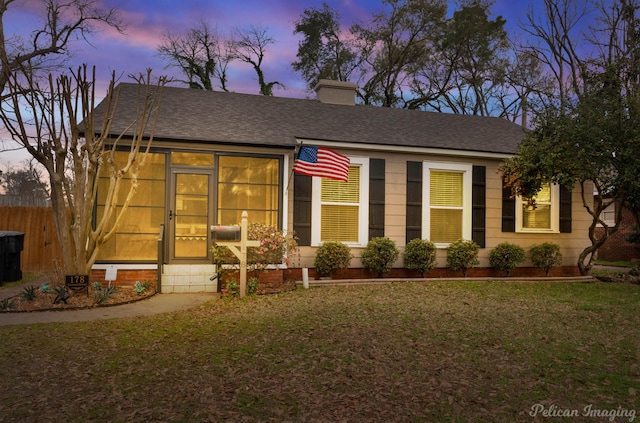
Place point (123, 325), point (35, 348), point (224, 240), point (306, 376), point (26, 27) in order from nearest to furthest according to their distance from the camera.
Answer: point (306, 376) → point (35, 348) → point (123, 325) → point (224, 240) → point (26, 27)

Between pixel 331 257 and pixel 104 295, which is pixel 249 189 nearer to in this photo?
pixel 331 257

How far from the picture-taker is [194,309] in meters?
7.56

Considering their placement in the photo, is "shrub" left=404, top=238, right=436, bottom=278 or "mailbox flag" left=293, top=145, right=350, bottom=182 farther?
"shrub" left=404, top=238, right=436, bottom=278

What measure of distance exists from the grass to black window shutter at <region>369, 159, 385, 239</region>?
127 inches

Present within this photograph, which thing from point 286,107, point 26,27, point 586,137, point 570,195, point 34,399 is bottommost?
point 34,399

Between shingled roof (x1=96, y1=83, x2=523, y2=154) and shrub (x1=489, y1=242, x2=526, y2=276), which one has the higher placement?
shingled roof (x1=96, y1=83, x2=523, y2=154)

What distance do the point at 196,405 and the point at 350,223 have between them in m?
7.27

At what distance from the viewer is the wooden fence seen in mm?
12812

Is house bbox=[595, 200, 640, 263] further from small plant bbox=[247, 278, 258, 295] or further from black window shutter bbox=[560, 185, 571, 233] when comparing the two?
small plant bbox=[247, 278, 258, 295]

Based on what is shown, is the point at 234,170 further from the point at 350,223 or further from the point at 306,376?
the point at 306,376

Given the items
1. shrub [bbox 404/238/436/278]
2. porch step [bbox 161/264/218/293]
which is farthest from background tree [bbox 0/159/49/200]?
shrub [bbox 404/238/436/278]

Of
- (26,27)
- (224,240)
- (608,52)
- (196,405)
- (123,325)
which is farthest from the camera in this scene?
(608,52)

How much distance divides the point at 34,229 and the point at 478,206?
11192 millimetres

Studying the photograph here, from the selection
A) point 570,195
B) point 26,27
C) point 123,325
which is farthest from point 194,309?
point 26,27
